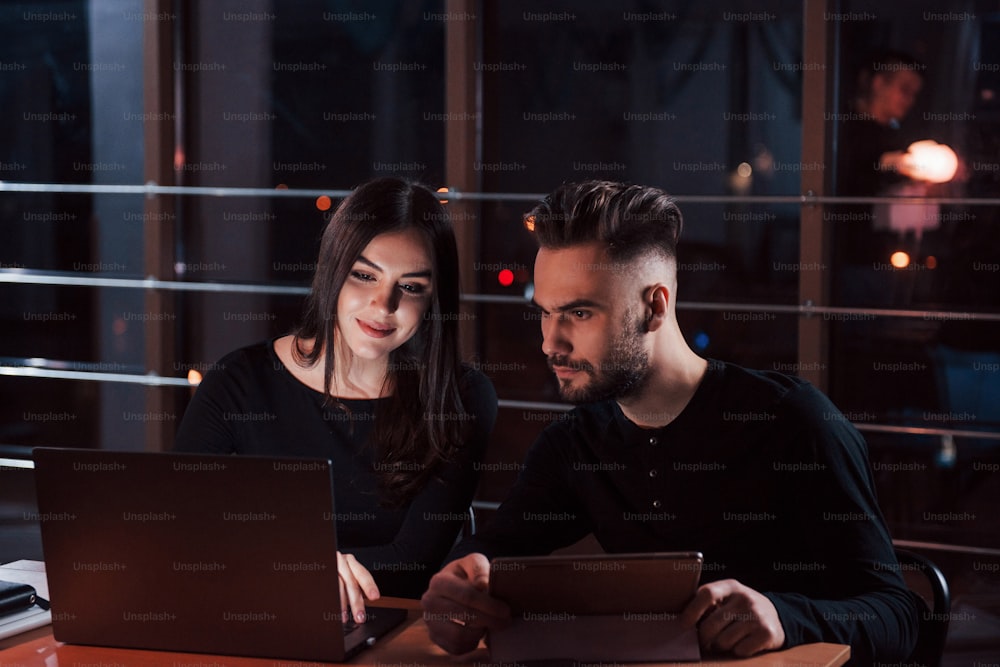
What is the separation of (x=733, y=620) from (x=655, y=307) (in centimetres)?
62

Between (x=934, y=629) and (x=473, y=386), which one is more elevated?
(x=473, y=386)

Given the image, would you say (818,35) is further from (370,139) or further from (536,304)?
(536,304)

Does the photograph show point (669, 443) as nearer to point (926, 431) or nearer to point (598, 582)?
point (598, 582)

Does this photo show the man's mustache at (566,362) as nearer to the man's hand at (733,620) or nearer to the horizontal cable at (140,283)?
the man's hand at (733,620)

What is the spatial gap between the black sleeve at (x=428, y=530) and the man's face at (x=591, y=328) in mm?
453

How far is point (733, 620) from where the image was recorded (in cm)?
152

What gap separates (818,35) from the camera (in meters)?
3.81

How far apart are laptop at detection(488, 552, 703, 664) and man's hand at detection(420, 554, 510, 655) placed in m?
0.02

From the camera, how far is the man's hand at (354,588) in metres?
1.71

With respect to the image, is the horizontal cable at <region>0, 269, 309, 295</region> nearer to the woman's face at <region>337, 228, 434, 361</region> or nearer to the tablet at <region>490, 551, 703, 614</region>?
the woman's face at <region>337, 228, 434, 361</region>

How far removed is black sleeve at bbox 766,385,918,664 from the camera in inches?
65.9

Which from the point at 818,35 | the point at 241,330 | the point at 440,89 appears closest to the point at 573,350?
the point at 818,35

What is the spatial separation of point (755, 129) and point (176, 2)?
2.35 m

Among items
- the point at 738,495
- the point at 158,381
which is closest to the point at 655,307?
the point at 738,495
